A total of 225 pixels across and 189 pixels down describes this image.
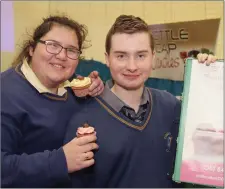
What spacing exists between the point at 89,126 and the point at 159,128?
262 millimetres

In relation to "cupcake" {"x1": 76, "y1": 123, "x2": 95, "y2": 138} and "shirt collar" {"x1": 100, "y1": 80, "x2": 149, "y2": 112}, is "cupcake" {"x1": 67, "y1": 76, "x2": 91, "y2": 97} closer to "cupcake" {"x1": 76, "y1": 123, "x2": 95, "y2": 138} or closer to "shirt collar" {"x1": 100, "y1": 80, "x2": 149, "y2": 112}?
"shirt collar" {"x1": 100, "y1": 80, "x2": 149, "y2": 112}

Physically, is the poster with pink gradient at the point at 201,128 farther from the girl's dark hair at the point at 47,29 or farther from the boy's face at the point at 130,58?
the girl's dark hair at the point at 47,29

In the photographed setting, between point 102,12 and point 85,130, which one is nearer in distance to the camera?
point 85,130

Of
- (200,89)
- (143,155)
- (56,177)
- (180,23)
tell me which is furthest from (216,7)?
(56,177)

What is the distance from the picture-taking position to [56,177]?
3.14 ft

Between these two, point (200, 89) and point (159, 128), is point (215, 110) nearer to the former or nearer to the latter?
point (200, 89)

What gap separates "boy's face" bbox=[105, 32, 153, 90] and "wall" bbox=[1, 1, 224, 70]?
151 centimetres

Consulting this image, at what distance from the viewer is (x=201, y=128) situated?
1019mm

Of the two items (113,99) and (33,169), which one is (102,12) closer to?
(113,99)

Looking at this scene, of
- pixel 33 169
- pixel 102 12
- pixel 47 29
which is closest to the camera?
pixel 33 169

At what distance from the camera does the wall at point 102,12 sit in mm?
2467

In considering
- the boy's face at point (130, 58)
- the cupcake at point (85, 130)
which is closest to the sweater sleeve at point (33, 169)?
the cupcake at point (85, 130)

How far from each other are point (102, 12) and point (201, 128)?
200 cm

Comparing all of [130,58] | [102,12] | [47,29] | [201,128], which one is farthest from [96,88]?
[102,12]
